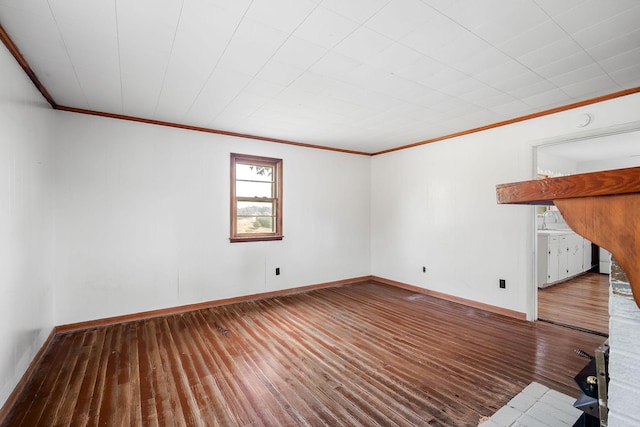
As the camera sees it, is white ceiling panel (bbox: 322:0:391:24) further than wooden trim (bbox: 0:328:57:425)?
No

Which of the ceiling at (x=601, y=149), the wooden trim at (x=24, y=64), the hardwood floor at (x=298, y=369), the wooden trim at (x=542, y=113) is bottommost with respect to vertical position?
the hardwood floor at (x=298, y=369)

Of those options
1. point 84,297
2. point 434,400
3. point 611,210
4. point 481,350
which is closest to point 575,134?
point 481,350

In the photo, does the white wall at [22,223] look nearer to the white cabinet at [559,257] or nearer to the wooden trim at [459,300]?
the wooden trim at [459,300]

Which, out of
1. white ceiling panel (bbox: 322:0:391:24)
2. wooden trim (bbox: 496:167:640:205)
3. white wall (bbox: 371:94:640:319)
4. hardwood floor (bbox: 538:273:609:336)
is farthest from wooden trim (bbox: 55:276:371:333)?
wooden trim (bbox: 496:167:640:205)

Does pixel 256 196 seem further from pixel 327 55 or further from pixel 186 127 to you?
pixel 327 55

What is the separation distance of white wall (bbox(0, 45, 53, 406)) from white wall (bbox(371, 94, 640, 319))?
4.89 metres

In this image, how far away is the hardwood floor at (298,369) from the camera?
2.04 m

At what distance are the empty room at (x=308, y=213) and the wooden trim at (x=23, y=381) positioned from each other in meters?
0.02

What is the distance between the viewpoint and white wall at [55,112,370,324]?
11.4 feet

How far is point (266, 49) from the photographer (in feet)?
7.27

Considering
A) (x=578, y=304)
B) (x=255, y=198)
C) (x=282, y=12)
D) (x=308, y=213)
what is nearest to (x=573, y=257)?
(x=578, y=304)

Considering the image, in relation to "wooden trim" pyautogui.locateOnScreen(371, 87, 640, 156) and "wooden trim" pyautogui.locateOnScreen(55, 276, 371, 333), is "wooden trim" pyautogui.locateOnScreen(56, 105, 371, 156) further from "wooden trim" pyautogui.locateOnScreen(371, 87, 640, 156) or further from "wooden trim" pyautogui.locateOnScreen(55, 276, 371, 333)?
"wooden trim" pyautogui.locateOnScreen(55, 276, 371, 333)

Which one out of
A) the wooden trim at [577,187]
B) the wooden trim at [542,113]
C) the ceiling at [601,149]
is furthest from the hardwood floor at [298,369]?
the ceiling at [601,149]

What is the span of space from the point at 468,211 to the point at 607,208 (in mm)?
4184
